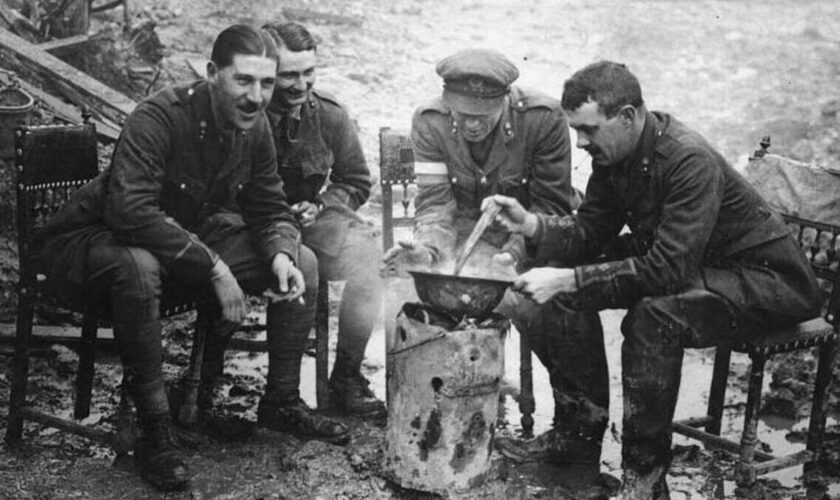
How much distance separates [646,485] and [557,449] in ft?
2.11

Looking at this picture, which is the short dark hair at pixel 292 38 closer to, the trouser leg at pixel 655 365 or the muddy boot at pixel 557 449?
the trouser leg at pixel 655 365

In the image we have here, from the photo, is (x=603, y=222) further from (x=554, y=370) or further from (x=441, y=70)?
(x=441, y=70)

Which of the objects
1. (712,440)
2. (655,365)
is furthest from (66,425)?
(712,440)

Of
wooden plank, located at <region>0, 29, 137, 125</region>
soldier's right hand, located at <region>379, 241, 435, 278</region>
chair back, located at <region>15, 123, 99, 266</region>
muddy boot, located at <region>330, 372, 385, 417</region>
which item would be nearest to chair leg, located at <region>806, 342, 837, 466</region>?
soldier's right hand, located at <region>379, 241, 435, 278</region>

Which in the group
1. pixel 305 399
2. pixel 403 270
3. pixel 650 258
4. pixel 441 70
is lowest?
pixel 305 399

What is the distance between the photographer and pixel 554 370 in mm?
4840

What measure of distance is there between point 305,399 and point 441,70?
2134 millimetres

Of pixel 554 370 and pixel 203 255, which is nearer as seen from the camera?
pixel 203 255

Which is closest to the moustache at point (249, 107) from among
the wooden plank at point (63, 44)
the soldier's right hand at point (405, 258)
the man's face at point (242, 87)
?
the man's face at point (242, 87)

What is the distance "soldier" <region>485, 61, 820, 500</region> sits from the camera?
4211 millimetres

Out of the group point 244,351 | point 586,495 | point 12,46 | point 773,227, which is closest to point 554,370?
point 586,495

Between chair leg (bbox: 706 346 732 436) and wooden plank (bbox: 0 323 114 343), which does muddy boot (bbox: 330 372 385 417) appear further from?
chair leg (bbox: 706 346 732 436)

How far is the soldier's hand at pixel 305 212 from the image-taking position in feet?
17.3

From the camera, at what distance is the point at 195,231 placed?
4.84m
